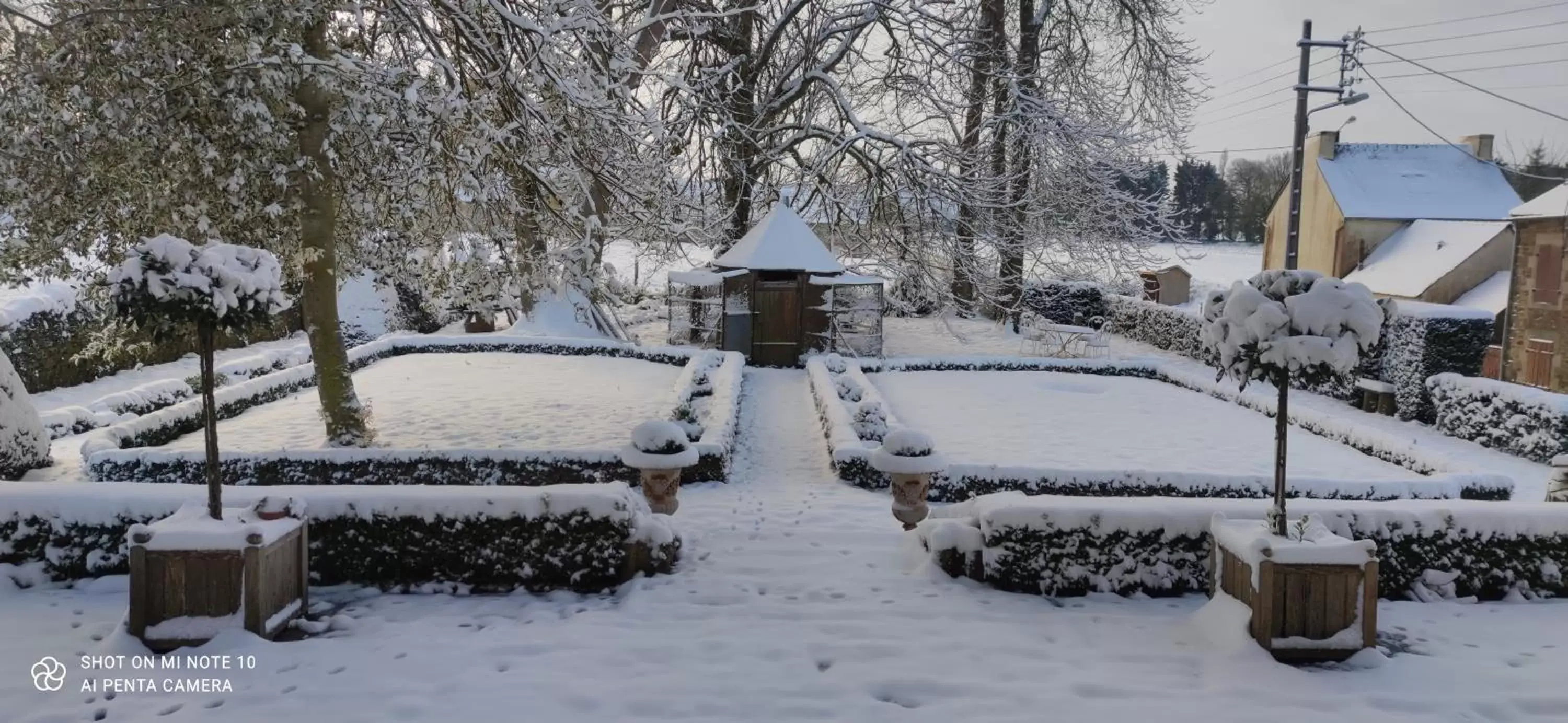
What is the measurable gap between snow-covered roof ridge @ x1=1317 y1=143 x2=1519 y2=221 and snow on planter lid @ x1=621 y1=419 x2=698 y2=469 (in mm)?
27465

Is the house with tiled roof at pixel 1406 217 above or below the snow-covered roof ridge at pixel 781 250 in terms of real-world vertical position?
above

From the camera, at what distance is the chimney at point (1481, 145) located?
30.7m

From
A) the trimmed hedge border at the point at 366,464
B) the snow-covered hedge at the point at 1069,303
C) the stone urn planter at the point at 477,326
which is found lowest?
the trimmed hedge border at the point at 366,464

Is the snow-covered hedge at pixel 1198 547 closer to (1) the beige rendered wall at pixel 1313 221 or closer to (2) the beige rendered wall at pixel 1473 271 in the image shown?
(2) the beige rendered wall at pixel 1473 271

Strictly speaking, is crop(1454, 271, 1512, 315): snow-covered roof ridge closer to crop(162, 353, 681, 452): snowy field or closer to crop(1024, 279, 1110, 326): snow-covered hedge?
crop(1024, 279, 1110, 326): snow-covered hedge

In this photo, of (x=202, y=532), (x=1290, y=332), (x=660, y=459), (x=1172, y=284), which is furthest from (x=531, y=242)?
(x=1172, y=284)

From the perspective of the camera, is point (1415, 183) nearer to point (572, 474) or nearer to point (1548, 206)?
point (1548, 206)

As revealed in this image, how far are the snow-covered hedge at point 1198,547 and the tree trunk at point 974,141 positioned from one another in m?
13.2

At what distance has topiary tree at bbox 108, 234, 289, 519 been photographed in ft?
14.9

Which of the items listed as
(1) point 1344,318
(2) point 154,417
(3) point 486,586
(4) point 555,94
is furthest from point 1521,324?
(2) point 154,417

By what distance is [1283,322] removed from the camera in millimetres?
4762

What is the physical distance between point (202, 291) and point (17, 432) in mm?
5867

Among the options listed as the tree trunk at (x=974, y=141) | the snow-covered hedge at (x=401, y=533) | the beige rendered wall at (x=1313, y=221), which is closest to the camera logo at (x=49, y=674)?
the snow-covered hedge at (x=401, y=533)

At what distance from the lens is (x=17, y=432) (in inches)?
336
